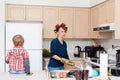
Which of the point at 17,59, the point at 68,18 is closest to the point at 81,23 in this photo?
the point at 68,18

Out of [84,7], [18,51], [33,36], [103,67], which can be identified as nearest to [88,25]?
[84,7]

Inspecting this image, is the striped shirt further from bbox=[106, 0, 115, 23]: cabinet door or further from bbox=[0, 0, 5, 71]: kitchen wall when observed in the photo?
bbox=[106, 0, 115, 23]: cabinet door

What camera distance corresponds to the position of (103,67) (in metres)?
1.61

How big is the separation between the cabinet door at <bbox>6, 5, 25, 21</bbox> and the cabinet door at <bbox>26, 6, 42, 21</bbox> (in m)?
0.11

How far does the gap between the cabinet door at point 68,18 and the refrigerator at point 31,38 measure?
31.4 inches

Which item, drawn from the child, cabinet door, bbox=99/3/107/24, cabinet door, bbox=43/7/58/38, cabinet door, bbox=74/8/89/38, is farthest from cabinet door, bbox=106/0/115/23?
the child

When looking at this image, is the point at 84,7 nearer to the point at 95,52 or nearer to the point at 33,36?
the point at 95,52

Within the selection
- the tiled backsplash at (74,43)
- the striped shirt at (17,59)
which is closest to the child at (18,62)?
the striped shirt at (17,59)

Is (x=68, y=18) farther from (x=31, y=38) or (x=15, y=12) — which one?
(x=15, y=12)

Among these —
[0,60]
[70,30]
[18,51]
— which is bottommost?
[0,60]

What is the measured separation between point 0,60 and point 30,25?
95cm

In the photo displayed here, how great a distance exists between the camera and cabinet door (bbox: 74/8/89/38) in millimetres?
4605

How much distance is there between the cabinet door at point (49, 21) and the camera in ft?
14.5

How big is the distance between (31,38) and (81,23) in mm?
1364
